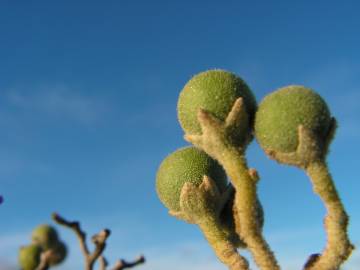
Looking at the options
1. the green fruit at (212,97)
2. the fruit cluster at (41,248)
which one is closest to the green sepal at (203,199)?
the green fruit at (212,97)

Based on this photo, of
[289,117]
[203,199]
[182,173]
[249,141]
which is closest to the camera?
[289,117]

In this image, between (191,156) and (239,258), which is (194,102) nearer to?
(191,156)

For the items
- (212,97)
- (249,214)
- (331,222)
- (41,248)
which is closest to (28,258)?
(41,248)

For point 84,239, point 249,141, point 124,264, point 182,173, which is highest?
point 182,173

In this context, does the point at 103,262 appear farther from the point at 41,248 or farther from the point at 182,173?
the point at 182,173

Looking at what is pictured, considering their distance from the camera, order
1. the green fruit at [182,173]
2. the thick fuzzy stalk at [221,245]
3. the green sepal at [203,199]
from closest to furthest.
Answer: the thick fuzzy stalk at [221,245], the green sepal at [203,199], the green fruit at [182,173]

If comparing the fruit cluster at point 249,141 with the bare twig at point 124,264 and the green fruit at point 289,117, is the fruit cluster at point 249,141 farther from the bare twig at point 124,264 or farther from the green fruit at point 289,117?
the bare twig at point 124,264

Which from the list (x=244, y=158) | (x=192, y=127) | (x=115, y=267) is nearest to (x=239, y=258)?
(x=244, y=158)
